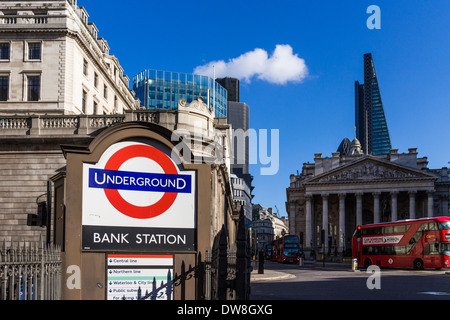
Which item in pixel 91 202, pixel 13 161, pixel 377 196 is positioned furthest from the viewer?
pixel 377 196

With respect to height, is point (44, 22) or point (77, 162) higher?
point (44, 22)

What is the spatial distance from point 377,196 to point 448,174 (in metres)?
16.5

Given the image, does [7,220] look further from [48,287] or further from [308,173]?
[308,173]

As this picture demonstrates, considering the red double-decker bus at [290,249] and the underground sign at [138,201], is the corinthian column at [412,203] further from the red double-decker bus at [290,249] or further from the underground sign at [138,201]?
the underground sign at [138,201]

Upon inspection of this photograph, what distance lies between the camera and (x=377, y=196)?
105500 millimetres

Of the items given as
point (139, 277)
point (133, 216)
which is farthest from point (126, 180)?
point (139, 277)

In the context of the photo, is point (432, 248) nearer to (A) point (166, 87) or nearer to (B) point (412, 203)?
(B) point (412, 203)

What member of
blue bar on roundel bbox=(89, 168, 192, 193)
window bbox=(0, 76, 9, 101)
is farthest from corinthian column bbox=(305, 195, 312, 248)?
blue bar on roundel bbox=(89, 168, 192, 193)

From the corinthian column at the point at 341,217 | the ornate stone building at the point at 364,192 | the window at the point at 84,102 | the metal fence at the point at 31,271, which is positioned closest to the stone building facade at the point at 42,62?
the window at the point at 84,102

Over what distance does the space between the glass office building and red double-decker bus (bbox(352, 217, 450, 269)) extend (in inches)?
3031

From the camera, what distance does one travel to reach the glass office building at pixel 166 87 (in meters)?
123

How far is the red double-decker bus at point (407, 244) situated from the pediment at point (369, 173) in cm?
5591
